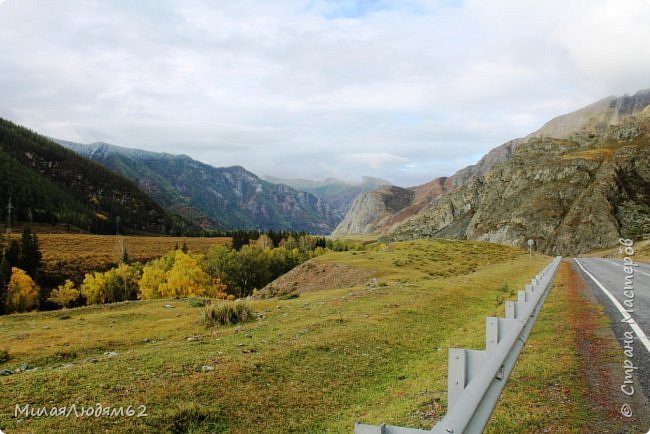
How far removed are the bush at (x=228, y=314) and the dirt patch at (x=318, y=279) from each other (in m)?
21.0

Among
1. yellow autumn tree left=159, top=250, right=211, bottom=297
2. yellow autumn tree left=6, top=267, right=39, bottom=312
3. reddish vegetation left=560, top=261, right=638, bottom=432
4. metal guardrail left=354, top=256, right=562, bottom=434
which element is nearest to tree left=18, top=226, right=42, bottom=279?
yellow autumn tree left=6, top=267, right=39, bottom=312

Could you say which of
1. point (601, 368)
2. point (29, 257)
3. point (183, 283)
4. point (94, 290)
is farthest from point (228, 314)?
point (29, 257)

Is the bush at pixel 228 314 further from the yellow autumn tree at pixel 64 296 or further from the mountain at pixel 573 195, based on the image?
the mountain at pixel 573 195

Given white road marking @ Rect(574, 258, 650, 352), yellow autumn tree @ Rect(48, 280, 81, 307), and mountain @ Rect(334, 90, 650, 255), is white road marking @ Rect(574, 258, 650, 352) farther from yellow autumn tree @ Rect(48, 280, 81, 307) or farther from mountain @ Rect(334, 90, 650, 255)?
mountain @ Rect(334, 90, 650, 255)

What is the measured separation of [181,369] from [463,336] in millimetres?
9598

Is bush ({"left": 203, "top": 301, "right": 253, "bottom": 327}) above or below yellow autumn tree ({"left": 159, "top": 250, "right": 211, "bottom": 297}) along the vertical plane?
above

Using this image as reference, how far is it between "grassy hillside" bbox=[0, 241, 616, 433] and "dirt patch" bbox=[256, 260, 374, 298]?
62.3ft

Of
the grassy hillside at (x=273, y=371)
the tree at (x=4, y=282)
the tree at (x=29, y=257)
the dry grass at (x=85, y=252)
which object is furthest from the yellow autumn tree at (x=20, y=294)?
the grassy hillside at (x=273, y=371)

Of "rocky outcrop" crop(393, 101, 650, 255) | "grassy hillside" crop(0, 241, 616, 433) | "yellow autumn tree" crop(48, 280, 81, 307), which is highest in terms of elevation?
"rocky outcrop" crop(393, 101, 650, 255)

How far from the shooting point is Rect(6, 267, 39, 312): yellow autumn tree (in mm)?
76562

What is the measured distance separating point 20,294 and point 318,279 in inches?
2587

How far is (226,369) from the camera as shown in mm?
10578

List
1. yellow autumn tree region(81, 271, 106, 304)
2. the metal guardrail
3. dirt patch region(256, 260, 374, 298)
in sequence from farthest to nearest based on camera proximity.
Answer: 1. yellow autumn tree region(81, 271, 106, 304)
2. dirt patch region(256, 260, 374, 298)
3. the metal guardrail

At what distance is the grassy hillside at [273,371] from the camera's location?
802cm
